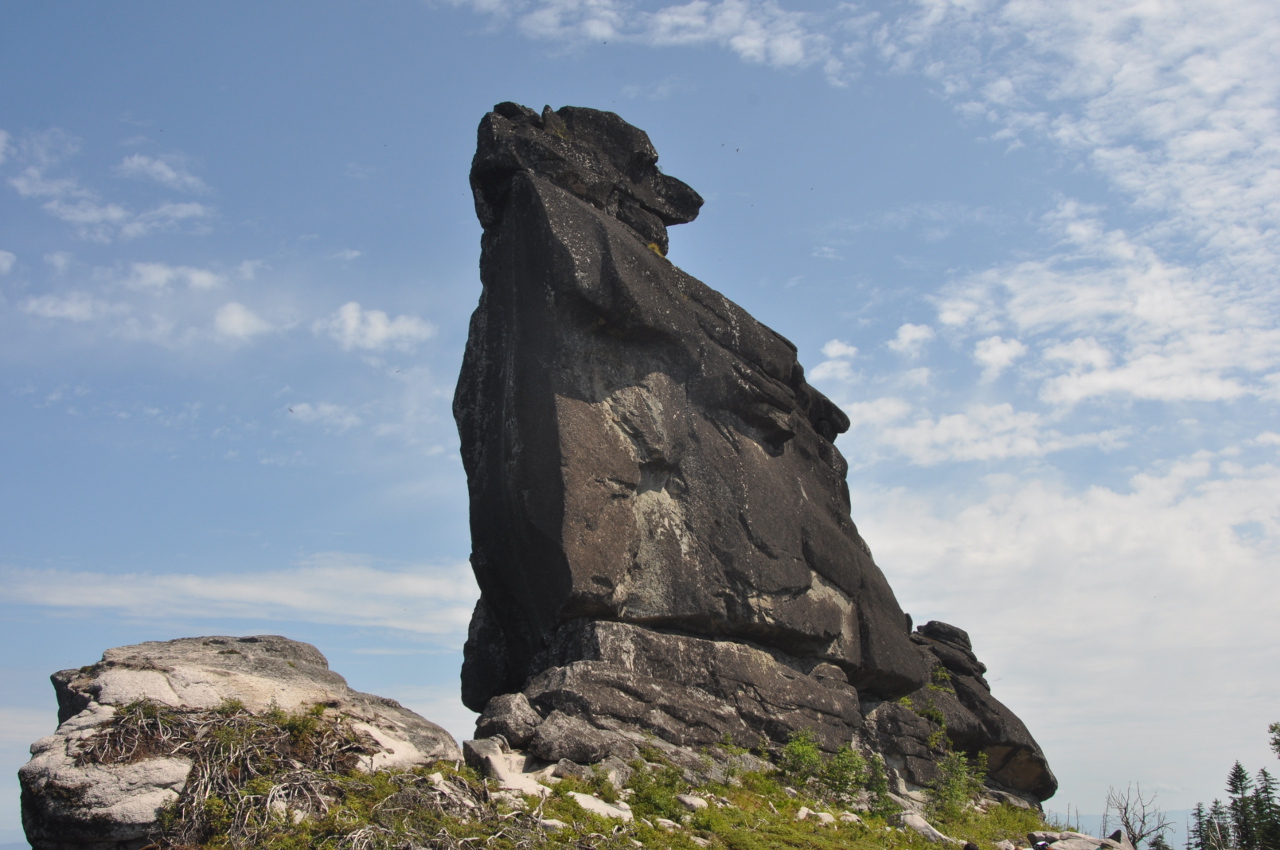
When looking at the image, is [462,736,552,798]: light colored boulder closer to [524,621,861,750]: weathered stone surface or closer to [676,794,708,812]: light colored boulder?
[524,621,861,750]: weathered stone surface

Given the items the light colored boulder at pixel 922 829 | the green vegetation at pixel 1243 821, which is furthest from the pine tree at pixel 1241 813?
the light colored boulder at pixel 922 829

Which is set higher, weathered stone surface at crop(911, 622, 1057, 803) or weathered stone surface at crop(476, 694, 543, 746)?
weathered stone surface at crop(911, 622, 1057, 803)

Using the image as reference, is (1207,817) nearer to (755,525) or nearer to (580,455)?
(755,525)

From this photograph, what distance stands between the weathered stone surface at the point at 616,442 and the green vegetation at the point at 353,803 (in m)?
3.59

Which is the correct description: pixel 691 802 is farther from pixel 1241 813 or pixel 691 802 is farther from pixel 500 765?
pixel 1241 813

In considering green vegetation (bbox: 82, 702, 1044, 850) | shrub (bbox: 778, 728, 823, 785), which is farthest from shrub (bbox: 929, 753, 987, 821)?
green vegetation (bbox: 82, 702, 1044, 850)

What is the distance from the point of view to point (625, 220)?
60.4 feet

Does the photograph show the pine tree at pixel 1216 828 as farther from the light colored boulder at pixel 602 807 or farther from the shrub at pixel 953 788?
the light colored boulder at pixel 602 807

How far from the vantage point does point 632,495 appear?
1535 cm

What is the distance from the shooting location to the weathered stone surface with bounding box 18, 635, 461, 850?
7.96 m

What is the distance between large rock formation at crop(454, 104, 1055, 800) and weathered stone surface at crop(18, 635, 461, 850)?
77.0 inches

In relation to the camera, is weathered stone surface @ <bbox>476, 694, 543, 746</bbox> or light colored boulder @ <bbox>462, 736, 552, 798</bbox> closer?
light colored boulder @ <bbox>462, 736, 552, 798</bbox>

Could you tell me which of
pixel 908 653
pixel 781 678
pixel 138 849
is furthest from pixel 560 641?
pixel 908 653

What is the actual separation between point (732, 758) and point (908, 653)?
281 inches
